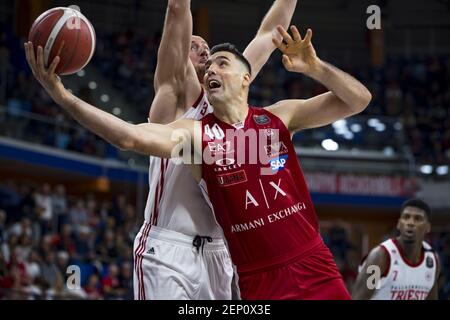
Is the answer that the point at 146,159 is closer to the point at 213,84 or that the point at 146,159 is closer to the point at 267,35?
the point at 267,35

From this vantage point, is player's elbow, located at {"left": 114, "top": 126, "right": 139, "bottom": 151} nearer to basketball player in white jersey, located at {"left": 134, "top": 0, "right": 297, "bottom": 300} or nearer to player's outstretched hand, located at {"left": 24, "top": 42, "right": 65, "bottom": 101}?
player's outstretched hand, located at {"left": 24, "top": 42, "right": 65, "bottom": 101}

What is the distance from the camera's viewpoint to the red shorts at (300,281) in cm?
438

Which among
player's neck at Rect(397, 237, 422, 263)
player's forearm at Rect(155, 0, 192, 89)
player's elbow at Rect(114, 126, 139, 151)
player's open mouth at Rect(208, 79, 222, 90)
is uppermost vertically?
player's forearm at Rect(155, 0, 192, 89)

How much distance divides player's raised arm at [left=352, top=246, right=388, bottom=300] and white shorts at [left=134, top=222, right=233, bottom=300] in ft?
8.29

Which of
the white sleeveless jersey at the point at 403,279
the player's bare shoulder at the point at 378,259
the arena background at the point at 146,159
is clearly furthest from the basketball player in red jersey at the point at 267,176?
the arena background at the point at 146,159

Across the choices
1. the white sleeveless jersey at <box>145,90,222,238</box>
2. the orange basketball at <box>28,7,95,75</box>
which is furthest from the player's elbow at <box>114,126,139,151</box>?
the white sleeveless jersey at <box>145,90,222,238</box>

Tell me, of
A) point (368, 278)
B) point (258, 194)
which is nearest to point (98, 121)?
point (258, 194)

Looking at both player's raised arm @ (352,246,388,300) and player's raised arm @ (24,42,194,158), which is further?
player's raised arm @ (352,246,388,300)

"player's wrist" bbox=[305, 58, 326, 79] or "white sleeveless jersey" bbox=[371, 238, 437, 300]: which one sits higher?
"player's wrist" bbox=[305, 58, 326, 79]

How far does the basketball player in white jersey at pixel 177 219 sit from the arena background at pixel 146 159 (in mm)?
6867

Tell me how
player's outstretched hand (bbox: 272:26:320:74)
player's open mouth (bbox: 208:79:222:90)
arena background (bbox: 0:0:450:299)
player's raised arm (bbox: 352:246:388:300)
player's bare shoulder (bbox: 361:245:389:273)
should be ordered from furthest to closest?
1. arena background (bbox: 0:0:450:299)
2. player's bare shoulder (bbox: 361:245:389:273)
3. player's raised arm (bbox: 352:246:388:300)
4. player's open mouth (bbox: 208:79:222:90)
5. player's outstretched hand (bbox: 272:26:320:74)

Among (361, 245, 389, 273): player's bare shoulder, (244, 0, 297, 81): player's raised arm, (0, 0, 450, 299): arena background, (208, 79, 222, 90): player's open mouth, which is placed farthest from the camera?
(0, 0, 450, 299): arena background

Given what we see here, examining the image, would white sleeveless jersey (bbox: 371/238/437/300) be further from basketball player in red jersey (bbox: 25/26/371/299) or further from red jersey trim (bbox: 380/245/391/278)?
basketball player in red jersey (bbox: 25/26/371/299)

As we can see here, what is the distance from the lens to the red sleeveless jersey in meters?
→ 4.44
